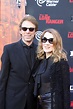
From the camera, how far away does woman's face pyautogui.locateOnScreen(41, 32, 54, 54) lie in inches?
99.0

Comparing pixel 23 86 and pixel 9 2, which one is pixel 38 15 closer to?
pixel 9 2

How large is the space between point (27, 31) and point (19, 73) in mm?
441

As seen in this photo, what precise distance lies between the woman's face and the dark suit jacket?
0.85 feet

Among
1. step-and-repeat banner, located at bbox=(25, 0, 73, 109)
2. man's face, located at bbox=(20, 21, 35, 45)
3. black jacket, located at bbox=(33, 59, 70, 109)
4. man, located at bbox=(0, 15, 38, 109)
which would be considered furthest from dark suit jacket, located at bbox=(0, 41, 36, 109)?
step-and-repeat banner, located at bbox=(25, 0, 73, 109)

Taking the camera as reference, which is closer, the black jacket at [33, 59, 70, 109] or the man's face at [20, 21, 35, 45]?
the black jacket at [33, 59, 70, 109]

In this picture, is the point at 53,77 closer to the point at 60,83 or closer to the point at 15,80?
the point at 60,83

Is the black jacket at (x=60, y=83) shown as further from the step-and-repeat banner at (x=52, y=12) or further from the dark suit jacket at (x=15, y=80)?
the step-and-repeat banner at (x=52, y=12)

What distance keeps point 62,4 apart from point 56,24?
32 cm

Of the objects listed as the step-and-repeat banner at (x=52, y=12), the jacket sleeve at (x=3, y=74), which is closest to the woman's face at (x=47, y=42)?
the jacket sleeve at (x=3, y=74)

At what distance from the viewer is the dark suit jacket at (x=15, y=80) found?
2652 mm

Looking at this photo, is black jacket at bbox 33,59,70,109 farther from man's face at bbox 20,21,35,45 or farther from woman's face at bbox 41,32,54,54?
man's face at bbox 20,21,35,45

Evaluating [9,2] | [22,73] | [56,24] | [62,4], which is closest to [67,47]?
[56,24]

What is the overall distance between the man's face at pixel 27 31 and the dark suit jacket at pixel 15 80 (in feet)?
0.37

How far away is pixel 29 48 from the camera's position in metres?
2.76
